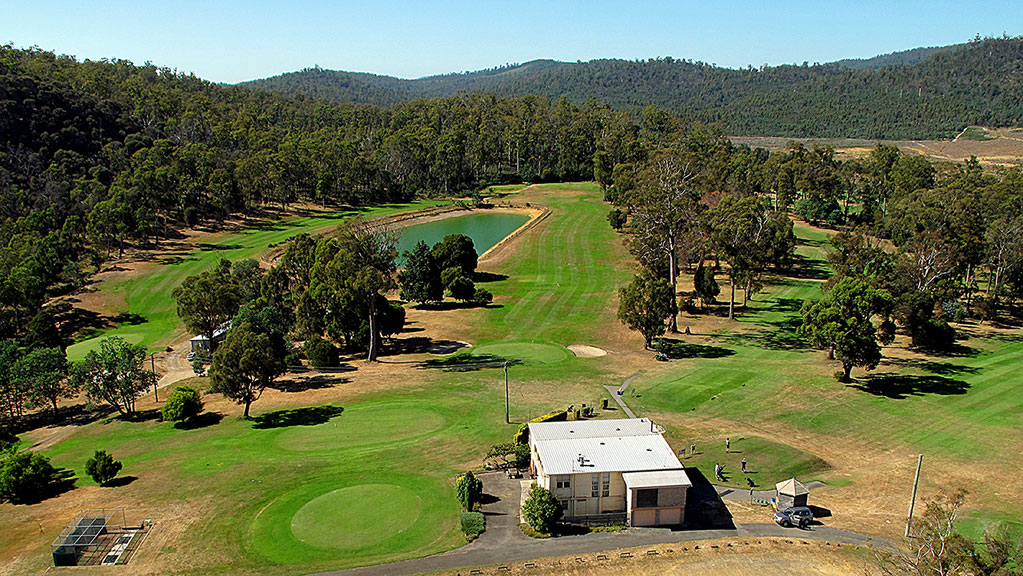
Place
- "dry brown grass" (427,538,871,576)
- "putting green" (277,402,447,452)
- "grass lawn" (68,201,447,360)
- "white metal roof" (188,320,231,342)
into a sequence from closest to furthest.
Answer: "dry brown grass" (427,538,871,576) < "putting green" (277,402,447,452) < "white metal roof" (188,320,231,342) < "grass lawn" (68,201,447,360)

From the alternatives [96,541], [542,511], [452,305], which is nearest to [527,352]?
[452,305]

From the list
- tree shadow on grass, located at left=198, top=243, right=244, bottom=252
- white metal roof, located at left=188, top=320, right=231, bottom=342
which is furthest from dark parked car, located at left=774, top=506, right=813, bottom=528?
tree shadow on grass, located at left=198, top=243, right=244, bottom=252

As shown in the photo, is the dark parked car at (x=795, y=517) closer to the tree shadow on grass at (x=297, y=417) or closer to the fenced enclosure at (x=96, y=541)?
the tree shadow on grass at (x=297, y=417)

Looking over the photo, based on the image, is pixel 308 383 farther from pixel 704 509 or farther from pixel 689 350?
pixel 689 350

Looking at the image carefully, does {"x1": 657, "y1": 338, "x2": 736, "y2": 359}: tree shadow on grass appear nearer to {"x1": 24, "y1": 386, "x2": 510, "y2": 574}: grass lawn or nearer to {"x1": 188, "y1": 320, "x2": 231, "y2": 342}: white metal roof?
{"x1": 24, "y1": 386, "x2": 510, "y2": 574}: grass lawn

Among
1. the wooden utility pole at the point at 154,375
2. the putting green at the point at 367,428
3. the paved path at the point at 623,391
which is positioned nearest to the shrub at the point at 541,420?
the paved path at the point at 623,391

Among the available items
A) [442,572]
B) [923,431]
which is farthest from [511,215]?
[442,572]
